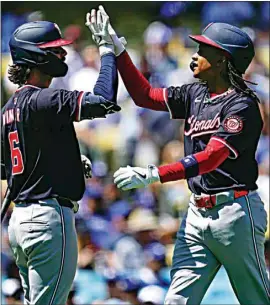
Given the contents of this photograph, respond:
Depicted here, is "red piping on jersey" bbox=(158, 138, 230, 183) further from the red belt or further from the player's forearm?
the player's forearm

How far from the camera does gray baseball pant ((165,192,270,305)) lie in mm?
4320

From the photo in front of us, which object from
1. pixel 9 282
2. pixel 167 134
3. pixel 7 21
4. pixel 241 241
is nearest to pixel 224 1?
pixel 167 134

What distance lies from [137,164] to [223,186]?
3.36m

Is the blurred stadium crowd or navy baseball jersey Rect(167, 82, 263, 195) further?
the blurred stadium crowd

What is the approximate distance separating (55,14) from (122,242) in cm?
220

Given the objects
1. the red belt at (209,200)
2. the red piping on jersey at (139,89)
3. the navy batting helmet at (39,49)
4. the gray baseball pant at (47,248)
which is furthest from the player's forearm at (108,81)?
the red belt at (209,200)

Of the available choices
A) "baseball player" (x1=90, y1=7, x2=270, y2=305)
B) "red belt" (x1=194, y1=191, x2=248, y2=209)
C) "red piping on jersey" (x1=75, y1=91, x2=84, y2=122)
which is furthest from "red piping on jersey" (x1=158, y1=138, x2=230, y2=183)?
"red piping on jersey" (x1=75, y1=91, x2=84, y2=122)

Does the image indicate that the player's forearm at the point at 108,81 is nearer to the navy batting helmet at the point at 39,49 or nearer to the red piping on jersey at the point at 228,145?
the navy batting helmet at the point at 39,49

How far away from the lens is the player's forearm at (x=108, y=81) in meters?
4.16

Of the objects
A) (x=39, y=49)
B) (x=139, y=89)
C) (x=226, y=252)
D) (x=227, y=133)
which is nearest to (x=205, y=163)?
(x=227, y=133)

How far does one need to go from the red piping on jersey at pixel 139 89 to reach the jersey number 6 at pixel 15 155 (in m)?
0.75

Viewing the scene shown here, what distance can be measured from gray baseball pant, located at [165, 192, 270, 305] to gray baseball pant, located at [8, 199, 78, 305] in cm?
57

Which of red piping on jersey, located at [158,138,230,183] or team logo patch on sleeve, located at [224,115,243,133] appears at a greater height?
team logo patch on sleeve, located at [224,115,243,133]

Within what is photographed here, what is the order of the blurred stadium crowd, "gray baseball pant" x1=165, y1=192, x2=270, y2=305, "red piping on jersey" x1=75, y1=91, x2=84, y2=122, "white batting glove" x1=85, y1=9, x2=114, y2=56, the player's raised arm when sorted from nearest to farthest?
1. "red piping on jersey" x1=75, y1=91, x2=84, y2=122
2. "gray baseball pant" x1=165, y1=192, x2=270, y2=305
3. "white batting glove" x1=85, y1=9, x2=114, y2=56
4. the player's raised arm
5. the blurred stadium crowd
